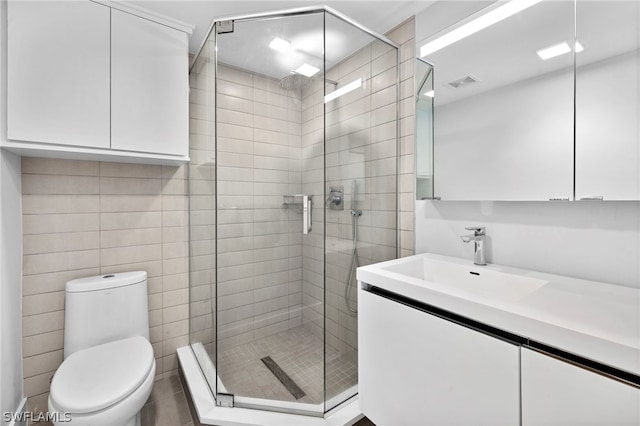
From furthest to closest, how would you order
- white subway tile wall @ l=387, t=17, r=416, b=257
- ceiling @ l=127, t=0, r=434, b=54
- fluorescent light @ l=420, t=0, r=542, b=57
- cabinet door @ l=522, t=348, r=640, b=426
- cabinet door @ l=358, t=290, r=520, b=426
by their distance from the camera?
white subway tile wall @ l=387, t=17, r=416, b=257, ceiling @ l=127, t=0, r=434, b=54, fluorescent light @ l=420, t=0, r=542, b=57, cabinet door @ l=358, t=290, r=520, b=426, cabinet door @ l=522, t=348, r=640, b=426

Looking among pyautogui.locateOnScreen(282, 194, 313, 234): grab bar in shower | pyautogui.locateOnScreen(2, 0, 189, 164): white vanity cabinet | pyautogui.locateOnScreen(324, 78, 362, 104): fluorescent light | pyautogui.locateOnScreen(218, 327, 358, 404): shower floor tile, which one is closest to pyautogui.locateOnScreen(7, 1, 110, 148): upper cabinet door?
pyautogui.locateOnScreen(2, 0, 189, 164): white vanity cabinet

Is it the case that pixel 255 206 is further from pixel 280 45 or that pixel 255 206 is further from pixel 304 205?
pixel 280 45

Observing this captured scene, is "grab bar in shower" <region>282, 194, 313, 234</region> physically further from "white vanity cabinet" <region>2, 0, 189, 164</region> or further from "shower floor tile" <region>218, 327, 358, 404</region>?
"white vanity cabinet" <region>2, 0, 189, 164</region>

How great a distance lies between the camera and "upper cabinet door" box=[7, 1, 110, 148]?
52.4 inches

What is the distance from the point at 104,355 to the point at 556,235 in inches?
89.2

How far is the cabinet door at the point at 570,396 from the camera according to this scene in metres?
0.67

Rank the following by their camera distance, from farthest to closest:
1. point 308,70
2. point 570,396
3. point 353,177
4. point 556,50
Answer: point 353,177 < point 308,70 < point 556,50 < point 570,396

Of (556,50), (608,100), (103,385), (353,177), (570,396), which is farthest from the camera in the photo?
(353,177)

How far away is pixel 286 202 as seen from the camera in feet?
5.05

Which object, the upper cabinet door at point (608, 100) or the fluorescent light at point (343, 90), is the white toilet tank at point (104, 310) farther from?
the upper cabinet door at point (608, 100)

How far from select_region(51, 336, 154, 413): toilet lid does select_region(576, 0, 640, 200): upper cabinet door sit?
2097 mm

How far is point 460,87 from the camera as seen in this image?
1.49 meters

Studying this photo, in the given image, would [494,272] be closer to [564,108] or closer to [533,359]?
[533,359]

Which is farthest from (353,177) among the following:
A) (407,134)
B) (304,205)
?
(407,134)
